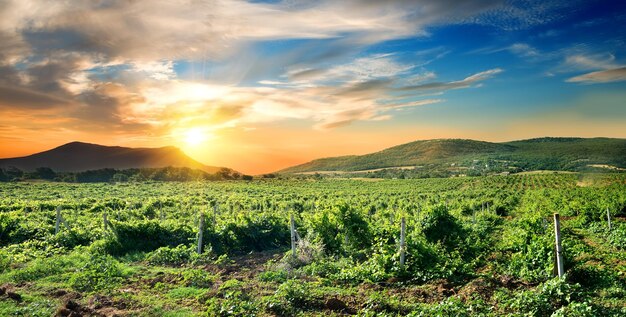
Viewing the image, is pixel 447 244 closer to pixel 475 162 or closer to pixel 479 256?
pixel 479 256

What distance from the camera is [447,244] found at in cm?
1459

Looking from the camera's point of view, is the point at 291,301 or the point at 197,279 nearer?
the point at 291,301

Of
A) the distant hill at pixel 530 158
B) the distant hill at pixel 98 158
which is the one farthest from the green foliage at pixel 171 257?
the distant hill at pixel 98 158

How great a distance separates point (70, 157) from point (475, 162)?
175130mm

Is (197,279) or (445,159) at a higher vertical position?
(445,159)

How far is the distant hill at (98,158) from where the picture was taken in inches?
6038

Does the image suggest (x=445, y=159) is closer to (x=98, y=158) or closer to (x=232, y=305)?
(x=98, y=158)

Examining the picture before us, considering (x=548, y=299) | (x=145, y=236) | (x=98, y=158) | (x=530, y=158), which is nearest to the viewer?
(x=548, y=299)

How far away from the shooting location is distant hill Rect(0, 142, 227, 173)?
153375mm

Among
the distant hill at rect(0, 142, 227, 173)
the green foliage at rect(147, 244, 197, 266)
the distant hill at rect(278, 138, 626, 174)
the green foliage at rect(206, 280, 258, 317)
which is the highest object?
the distant hill at rect(0, 142, 227, 173)

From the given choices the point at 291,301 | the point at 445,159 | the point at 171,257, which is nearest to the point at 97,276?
the point at 171,257

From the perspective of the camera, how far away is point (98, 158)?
164 meters

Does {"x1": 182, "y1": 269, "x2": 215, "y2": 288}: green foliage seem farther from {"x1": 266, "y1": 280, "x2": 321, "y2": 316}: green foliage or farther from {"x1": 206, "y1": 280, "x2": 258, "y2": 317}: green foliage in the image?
{"x1": 266, "y1": 280, "x2": 321, "y2": 316}: green foliage

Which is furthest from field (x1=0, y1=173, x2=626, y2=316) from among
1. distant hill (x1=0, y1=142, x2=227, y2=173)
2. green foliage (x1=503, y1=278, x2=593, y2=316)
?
distant hill (x1=0, y1=142, x2=227, y2=173)
